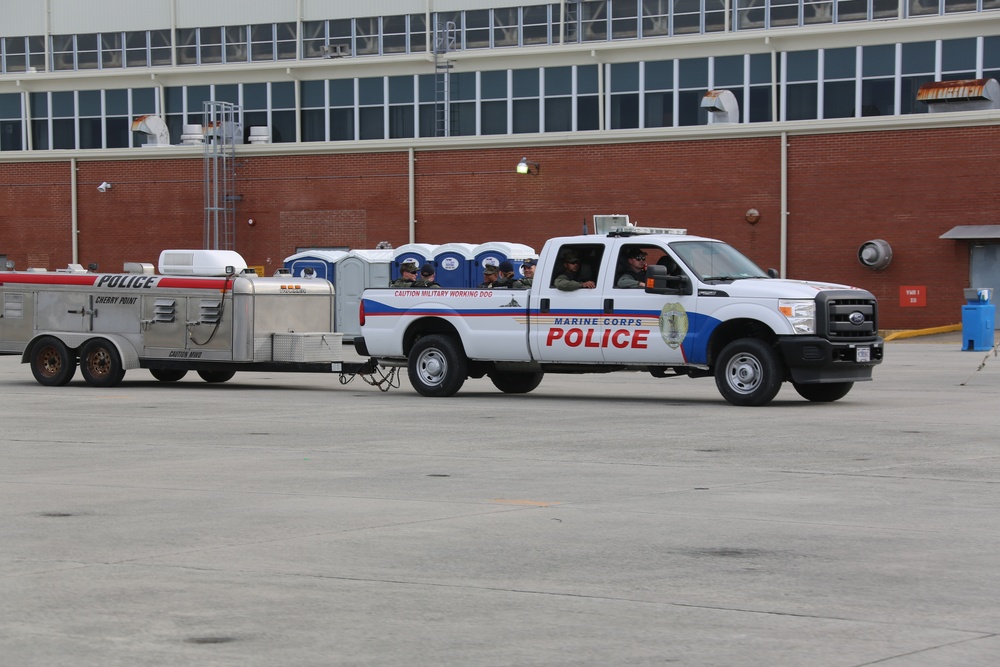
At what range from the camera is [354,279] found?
118 ft

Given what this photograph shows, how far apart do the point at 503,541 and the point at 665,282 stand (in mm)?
10138

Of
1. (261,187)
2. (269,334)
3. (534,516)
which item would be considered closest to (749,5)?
(261,187)

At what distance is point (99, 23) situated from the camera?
175 feet

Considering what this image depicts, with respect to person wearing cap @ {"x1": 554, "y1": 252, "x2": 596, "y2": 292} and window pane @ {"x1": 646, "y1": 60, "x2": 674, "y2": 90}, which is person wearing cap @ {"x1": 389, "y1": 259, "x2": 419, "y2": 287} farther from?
window pane @ {"x1": 646, "y1": 60, "x2": 674, "y2": 90}

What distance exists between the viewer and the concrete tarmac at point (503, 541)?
5.91 m

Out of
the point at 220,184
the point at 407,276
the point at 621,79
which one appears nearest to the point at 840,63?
the point at 621,79

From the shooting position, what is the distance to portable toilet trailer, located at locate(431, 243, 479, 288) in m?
35.3

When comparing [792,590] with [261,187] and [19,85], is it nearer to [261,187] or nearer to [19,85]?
[261,187]

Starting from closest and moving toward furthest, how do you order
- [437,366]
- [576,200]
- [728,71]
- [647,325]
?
[647,325]
[437,366]
[576,200]
[728,71]

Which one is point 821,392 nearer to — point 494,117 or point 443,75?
point 494,117

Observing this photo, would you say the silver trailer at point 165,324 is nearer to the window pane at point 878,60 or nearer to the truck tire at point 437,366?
the truck tire at point 437,366

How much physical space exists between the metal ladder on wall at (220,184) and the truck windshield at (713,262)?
28574mm

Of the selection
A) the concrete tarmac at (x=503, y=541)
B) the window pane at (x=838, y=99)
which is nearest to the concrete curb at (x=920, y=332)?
the window pane at (x=838, y=99)

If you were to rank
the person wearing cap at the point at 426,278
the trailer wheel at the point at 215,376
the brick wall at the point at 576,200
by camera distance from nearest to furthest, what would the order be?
the person wearing cap at the point at 426,278 → the trailer wheel at the point at 215,376 → the brick wall at the point at 576,200
